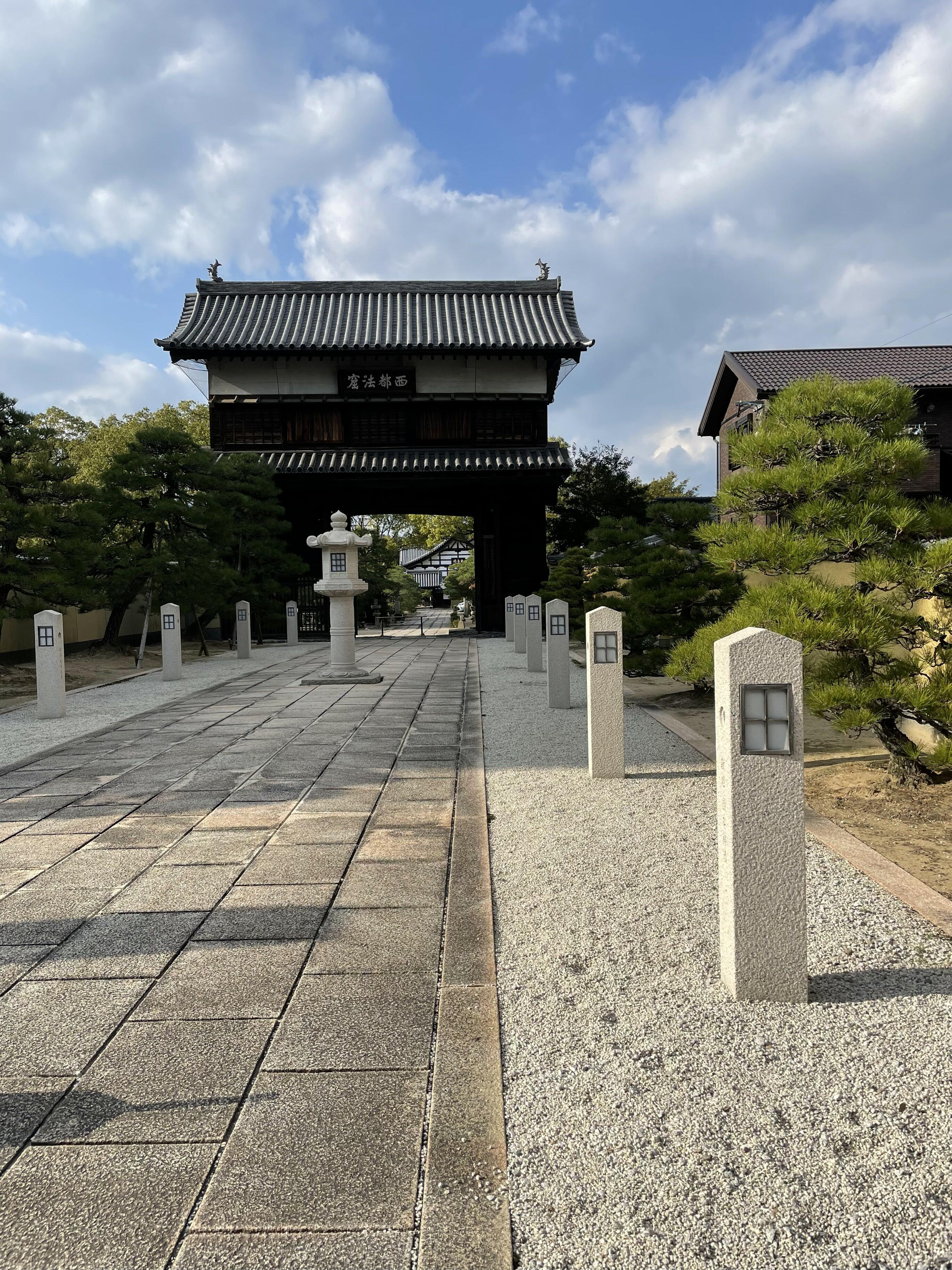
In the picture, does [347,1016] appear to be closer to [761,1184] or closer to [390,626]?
[761,1184]

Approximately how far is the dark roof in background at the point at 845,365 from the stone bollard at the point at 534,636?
39.6ft

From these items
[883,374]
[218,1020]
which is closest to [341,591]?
[218,1020]

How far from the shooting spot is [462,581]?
36.5 m

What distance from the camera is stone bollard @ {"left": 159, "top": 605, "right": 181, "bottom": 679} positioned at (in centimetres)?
1393

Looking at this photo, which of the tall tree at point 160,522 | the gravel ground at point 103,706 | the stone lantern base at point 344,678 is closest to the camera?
the gravel ground at point 103,706

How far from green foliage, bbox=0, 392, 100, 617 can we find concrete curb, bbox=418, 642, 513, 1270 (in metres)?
10.6

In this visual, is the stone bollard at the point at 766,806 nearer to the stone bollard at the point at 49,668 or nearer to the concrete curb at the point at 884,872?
the concrete curb at the point at 884,872

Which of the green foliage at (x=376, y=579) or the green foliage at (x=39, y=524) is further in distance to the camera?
the green foliage at (x=376, y=579)

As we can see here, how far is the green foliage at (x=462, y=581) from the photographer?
118ft

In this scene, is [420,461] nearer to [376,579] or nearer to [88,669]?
[376,579]

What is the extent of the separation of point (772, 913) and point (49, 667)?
950 centimetres

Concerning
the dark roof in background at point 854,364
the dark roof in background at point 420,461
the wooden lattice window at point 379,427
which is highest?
the dark roof in background at point 854,364

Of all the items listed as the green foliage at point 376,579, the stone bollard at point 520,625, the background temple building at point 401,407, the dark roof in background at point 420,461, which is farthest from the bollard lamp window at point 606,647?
the green foliage at point 376,579

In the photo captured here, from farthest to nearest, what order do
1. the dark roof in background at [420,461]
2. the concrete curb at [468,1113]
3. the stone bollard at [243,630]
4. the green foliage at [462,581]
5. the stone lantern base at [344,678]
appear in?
the green foliage at [462,581] < the dark roof in background at [420,461] < the stone bollard at [243,630] < the stone lantern base at [344,678] < the concrete curb at [468,1113]
